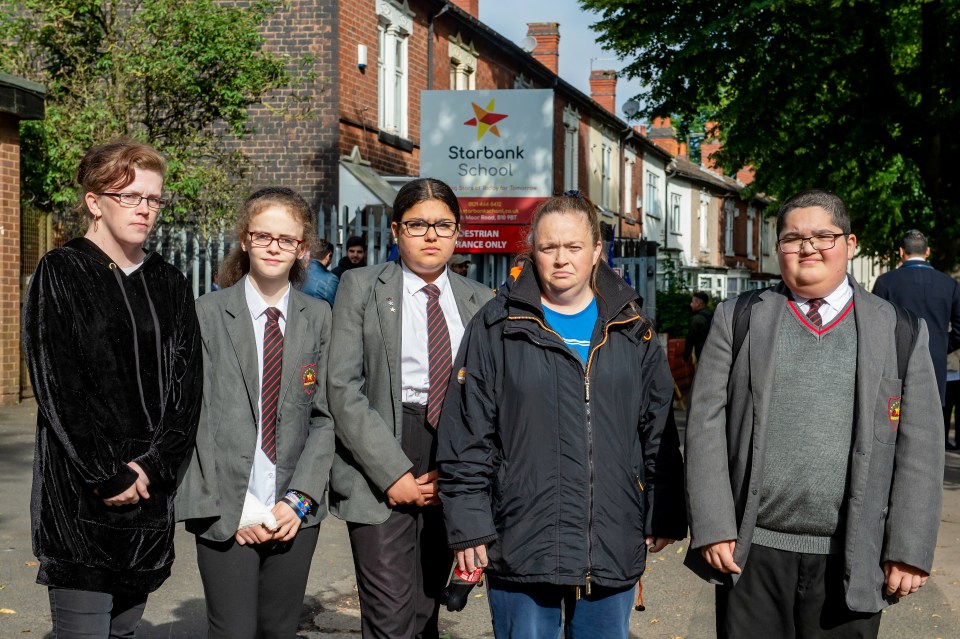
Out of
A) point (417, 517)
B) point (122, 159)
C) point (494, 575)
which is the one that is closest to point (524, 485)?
point (494, 575)

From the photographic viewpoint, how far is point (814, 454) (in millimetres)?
3600

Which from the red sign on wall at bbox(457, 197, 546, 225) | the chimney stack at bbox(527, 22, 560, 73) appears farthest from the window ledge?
the chimney stack at bbox(527, 22, 560, 73)

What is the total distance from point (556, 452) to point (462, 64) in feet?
77.4

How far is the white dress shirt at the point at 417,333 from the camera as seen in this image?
4.18m

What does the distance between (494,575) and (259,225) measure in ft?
4.89

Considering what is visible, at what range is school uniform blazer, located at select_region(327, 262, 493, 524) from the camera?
13.2 ft

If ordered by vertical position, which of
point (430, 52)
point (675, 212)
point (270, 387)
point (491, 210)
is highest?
point (430, 52)

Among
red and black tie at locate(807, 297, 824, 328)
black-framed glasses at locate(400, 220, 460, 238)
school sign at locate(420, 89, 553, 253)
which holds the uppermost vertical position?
school sign at locate(420, 89, 553, 253)

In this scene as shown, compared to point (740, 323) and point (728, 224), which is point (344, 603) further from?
point (728, 224)

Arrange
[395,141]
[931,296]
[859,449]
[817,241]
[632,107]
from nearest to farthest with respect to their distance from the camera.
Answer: [859,449] → [817,241] → [931,296] → [632,107] → [395,141]

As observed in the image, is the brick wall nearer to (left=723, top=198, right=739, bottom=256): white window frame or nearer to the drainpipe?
the drainpipe

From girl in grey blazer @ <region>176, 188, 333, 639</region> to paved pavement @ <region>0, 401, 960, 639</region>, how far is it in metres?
1.73

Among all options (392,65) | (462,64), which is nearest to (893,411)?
(392,65)

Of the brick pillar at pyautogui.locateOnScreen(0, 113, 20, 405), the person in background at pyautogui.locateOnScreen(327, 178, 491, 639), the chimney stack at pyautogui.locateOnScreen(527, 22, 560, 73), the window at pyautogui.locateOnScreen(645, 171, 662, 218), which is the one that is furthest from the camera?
the window at pyautogui.locateOnScreen(645, 171, 662, 218)
